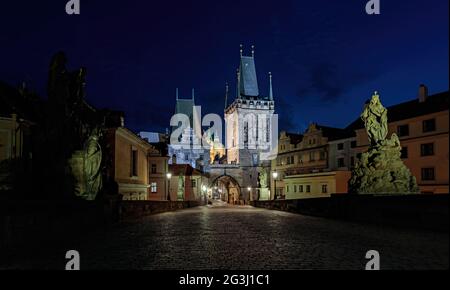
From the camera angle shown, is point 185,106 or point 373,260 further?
point 185,106

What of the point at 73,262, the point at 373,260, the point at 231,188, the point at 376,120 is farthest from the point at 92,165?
the point at 231,188

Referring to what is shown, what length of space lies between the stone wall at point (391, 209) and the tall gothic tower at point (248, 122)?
263ft

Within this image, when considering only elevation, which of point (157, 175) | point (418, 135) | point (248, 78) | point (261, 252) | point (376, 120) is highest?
point (248, 78)

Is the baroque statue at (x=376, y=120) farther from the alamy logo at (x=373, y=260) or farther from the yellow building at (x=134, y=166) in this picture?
the yellow building at (x=134, y=166)

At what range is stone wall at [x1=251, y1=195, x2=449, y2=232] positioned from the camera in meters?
4.81

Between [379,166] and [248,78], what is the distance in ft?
350

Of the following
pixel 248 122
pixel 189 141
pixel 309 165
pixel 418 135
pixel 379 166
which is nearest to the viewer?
pixel 379 166

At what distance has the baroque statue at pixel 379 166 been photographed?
51.4ft

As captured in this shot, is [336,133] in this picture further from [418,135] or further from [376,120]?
[376,120]

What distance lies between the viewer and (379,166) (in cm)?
1606

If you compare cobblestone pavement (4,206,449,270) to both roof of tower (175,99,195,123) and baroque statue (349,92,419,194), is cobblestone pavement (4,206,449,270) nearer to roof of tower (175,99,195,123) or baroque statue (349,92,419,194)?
baroque statue (349,92,419,194)

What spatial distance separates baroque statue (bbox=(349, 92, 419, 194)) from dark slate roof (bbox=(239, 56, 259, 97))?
97235mm
